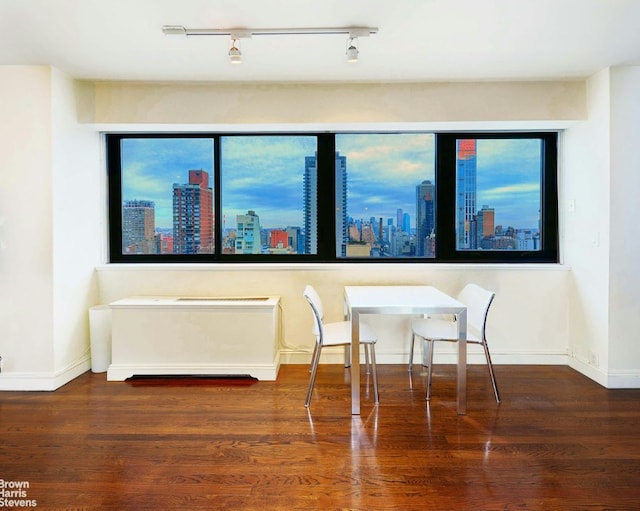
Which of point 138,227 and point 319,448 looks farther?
point 138,227

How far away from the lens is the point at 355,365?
258cm

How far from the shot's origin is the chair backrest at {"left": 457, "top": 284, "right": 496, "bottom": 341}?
9.02ft

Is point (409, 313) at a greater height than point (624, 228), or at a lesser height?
lesser

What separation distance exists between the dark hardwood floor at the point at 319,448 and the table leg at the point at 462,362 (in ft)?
0.27

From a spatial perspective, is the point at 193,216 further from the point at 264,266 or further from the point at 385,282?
the point at 385,282

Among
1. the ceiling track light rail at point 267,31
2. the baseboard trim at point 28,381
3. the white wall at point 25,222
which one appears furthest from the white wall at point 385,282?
the ceiling track light rail at point 267,31

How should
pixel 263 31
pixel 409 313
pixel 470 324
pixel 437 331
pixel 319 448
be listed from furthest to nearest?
pixel 470 324
pixel 437 331
pixel 409 313
pixel 263 31
pixel 319 448

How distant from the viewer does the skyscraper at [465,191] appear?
366 cm

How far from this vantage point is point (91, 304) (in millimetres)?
3502

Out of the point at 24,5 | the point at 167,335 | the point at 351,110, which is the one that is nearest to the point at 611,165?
the point at 351,110

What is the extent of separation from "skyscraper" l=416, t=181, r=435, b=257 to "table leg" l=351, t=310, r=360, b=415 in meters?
1.41

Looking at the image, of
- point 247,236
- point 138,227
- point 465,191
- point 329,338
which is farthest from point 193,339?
point 465,191

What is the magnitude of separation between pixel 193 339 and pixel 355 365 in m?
1.44

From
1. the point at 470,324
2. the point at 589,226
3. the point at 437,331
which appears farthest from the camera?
the point at 589,226
